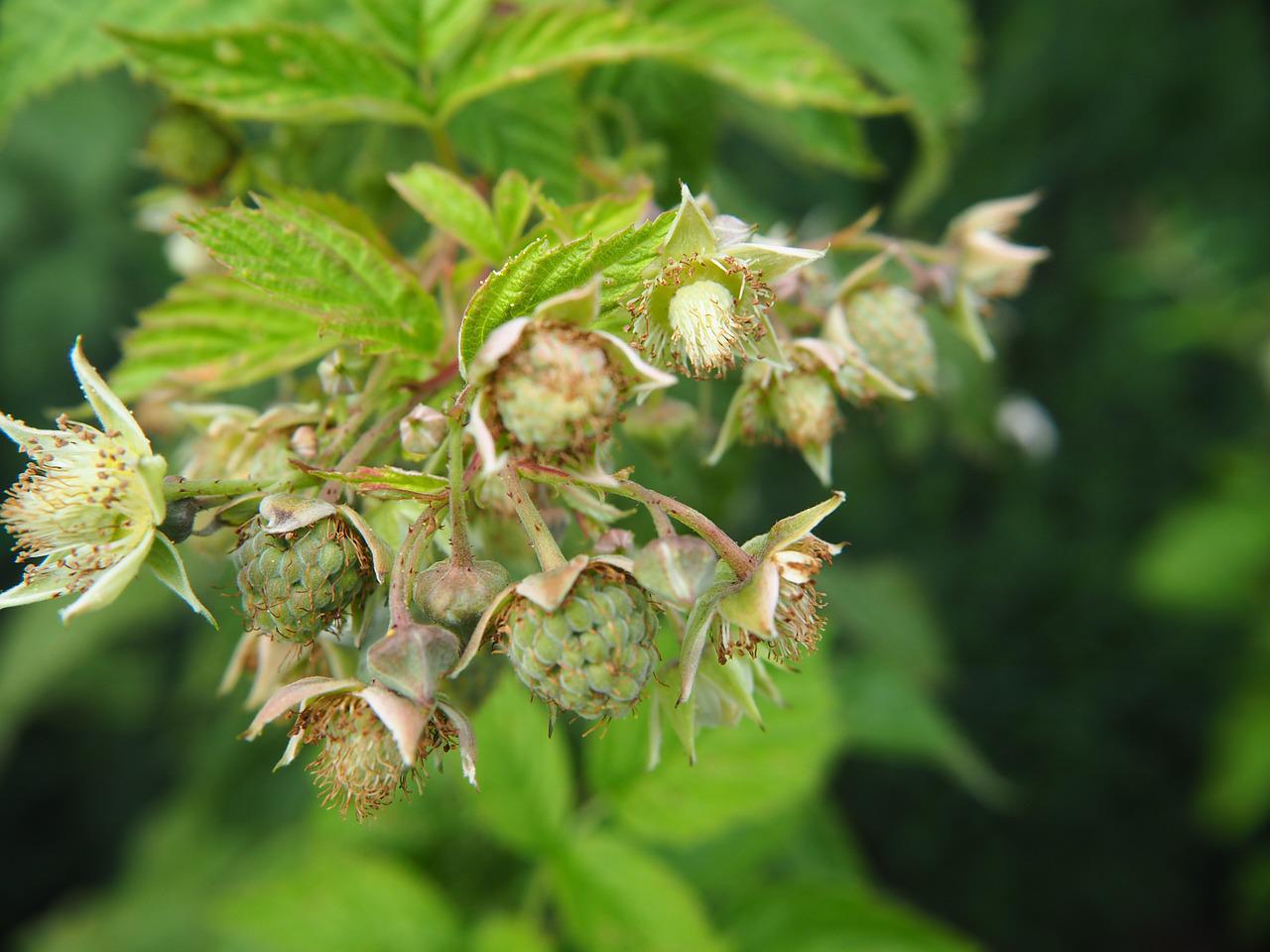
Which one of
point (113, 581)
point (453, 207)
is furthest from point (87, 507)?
point (453, 207)

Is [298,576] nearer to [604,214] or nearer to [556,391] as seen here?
[556,391]

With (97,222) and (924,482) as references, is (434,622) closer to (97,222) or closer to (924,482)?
(97,222)

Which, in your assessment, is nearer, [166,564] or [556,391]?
[556,391]

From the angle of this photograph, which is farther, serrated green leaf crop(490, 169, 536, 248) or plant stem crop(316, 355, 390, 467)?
serrated green leaf crop(490, 169, 536, 248)

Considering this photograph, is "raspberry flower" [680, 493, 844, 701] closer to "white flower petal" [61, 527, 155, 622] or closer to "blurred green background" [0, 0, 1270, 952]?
"blurred green background" [0, 0, 1270, 952]

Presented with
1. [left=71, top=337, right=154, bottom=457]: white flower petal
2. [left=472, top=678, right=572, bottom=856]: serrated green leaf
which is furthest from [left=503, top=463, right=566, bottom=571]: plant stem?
[left=472, top=678, right=572, bottom=856]: serrated green leaf

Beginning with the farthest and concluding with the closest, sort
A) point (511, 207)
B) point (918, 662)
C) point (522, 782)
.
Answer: point (918, 662), point (522, 782), point (511, 207)
